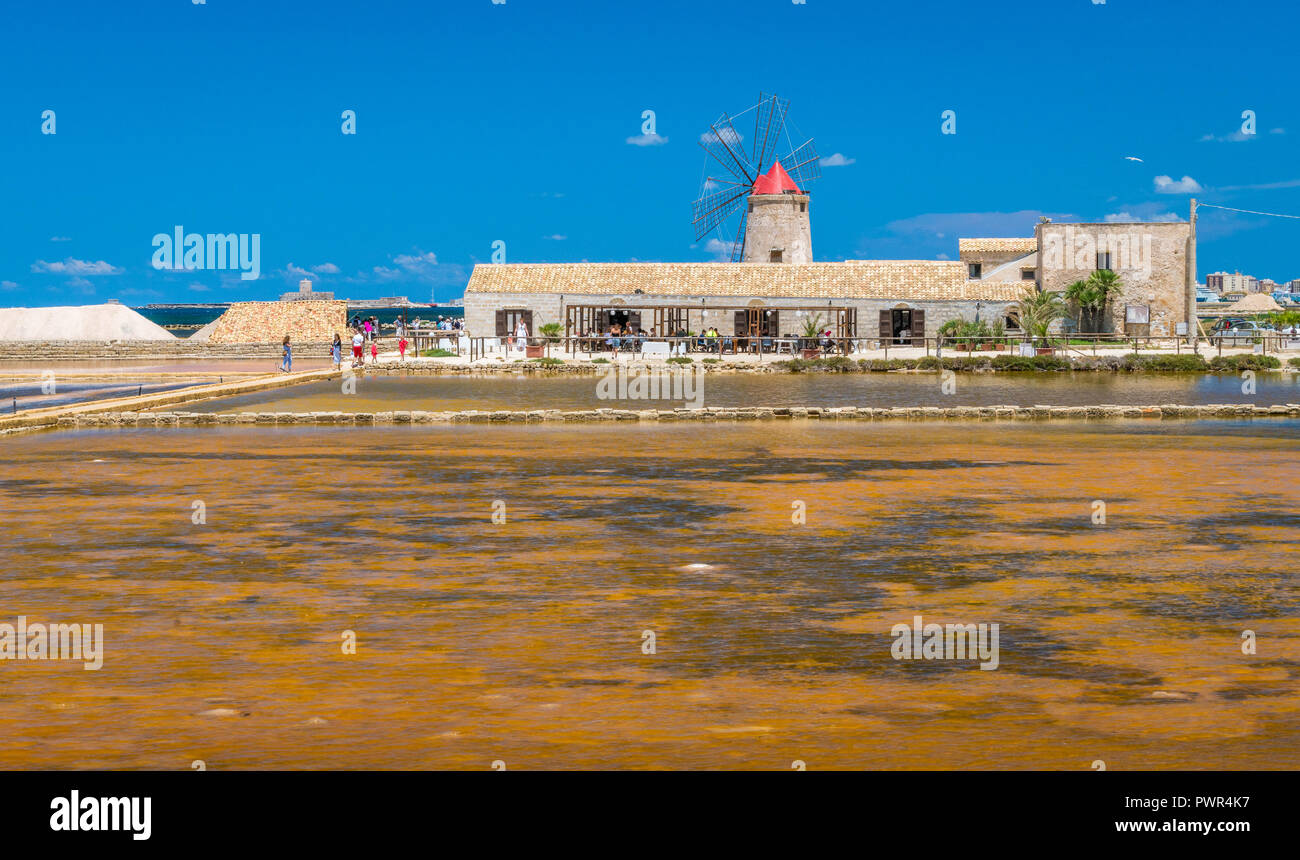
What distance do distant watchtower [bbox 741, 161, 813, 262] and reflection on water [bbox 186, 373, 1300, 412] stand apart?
18.4 metres

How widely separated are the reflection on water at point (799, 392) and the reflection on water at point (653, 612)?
32.3ft

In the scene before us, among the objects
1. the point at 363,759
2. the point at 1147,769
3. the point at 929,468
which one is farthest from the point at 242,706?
the point at 929,468

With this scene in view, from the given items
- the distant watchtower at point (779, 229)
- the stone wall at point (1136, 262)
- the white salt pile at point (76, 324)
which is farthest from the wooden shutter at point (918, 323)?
the white salt pile at point (76, 324)

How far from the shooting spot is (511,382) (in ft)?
104

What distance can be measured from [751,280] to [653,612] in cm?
4020

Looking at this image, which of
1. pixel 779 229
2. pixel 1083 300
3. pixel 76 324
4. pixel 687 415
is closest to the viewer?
pixel 687 415

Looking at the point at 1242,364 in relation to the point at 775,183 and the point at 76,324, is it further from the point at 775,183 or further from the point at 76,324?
the point at 76,324

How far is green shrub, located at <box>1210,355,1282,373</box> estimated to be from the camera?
35.4m

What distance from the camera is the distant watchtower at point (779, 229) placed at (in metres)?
52.9

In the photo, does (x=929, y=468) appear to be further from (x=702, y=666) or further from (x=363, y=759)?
(x=363, y=759)

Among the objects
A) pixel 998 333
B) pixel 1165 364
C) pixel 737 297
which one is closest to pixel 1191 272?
pixel 998 333

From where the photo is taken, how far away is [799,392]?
27.4 m

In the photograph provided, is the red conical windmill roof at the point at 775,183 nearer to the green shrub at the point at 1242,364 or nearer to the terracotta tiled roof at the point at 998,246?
the terracotta tiled roof at the point at 998,246
